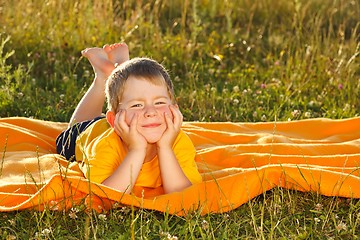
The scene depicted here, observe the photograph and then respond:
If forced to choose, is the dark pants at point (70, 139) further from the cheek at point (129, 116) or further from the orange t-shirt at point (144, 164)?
the cheek at point (129, 116)

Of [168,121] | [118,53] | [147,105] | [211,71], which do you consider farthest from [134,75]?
[211,71]

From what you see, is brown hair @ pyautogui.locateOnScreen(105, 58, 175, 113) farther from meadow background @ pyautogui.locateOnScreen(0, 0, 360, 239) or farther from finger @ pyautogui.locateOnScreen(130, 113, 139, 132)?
meadow background @ pyautogui.locateOnScreen(0, 0, 360, 239)

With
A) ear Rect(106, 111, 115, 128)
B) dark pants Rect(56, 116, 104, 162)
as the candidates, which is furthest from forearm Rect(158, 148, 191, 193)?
dark pants Rect(56, 116, 104, 162)

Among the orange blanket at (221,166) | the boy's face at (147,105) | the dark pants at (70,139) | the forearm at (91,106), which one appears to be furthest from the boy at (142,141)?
the forearm at (91,106)

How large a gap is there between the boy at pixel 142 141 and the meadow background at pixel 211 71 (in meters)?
0.23

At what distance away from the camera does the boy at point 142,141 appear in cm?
371

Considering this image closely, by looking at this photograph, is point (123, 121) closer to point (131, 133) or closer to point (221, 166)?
point (131, 133)

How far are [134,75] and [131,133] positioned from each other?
11.7 inches

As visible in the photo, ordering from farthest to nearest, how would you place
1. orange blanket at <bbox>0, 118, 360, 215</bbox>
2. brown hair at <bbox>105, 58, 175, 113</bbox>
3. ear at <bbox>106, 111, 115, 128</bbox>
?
ear at <bbox>106, 111, 115, 128</bbox>, brown hair at <bbox>105, 58, 175, 113</bbox>, orange blanket at <bbox>0, 118, 360, 215</bbox>

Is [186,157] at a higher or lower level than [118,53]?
lower

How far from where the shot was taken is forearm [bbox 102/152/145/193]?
3678 mm

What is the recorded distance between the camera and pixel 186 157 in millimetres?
3938

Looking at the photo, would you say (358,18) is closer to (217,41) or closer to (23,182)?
(217,41)

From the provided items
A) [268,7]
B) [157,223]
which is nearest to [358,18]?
[268,7]
